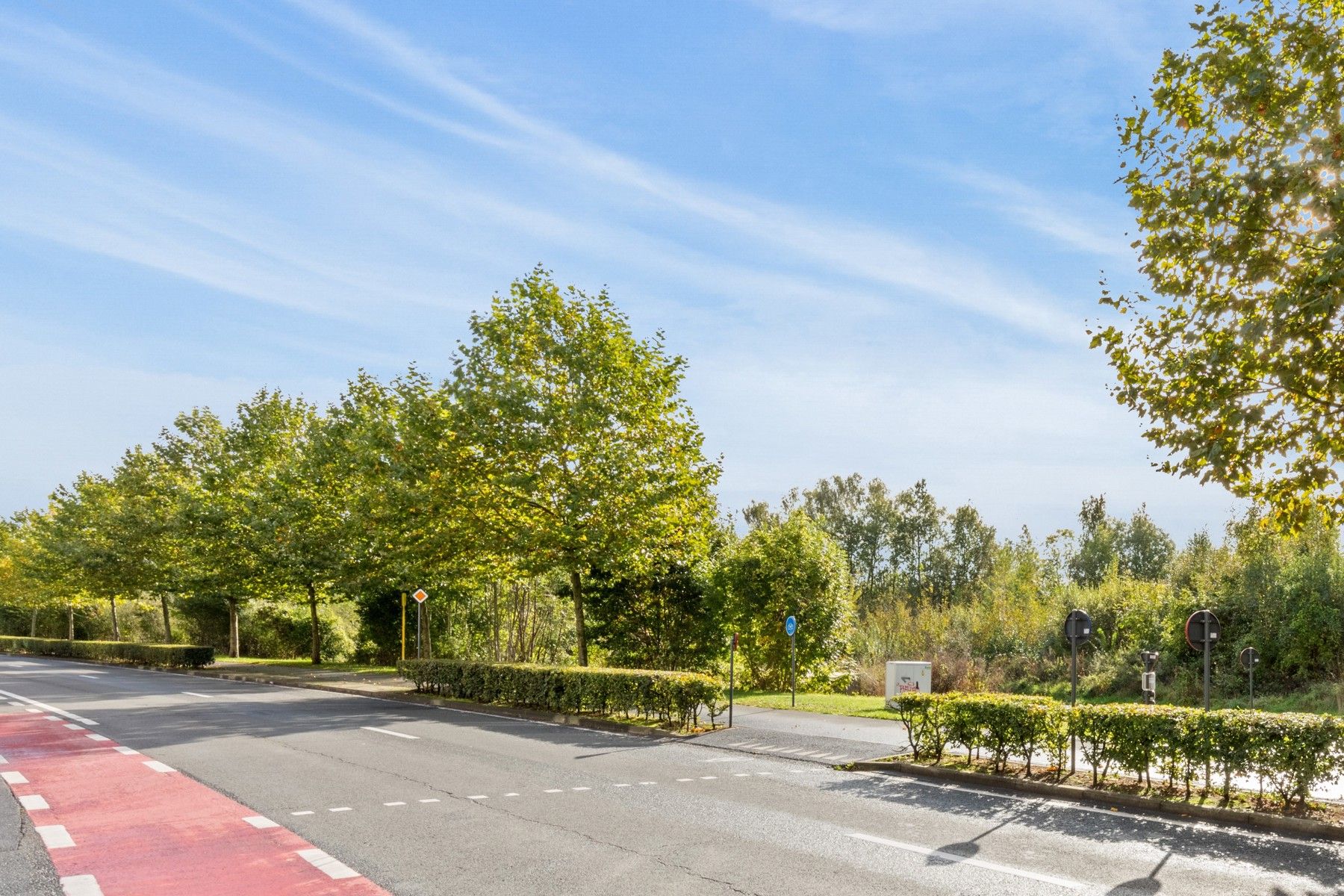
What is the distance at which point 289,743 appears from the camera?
14719 millimetres

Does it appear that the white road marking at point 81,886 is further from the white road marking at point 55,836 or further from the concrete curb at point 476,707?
the concrete curb at point 476,707

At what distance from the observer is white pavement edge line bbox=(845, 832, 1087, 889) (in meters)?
7.52

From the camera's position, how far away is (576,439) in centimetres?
2411

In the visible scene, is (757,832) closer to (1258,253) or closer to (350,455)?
(1258,253)

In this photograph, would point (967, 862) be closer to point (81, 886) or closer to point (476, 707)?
point (81, 886)

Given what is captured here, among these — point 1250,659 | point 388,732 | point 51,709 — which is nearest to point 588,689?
point 388,732

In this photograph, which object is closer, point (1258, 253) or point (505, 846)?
point (505, 846)

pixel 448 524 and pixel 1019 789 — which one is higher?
pixel 448 524

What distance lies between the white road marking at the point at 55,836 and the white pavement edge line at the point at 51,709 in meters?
9.57

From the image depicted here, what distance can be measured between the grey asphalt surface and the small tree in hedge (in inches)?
549

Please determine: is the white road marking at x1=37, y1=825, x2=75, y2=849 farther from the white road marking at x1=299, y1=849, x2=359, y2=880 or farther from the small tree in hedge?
the small tree in hedge

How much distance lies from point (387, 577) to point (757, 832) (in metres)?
28.8

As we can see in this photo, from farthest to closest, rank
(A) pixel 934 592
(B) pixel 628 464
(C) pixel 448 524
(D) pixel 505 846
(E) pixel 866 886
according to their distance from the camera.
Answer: (A) pixel 934 592 < (C) pixel 448 524 < (B) pixel 628 464 < (D) pixel 505 846 < (E) pixel 866 886

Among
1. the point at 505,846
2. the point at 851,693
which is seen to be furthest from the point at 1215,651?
the point at 505,846
